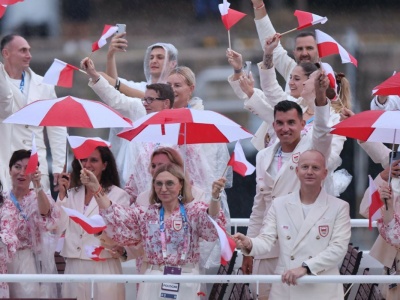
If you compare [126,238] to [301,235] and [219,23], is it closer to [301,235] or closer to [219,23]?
[301,235]

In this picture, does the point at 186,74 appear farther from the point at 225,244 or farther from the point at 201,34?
the point at 201,34

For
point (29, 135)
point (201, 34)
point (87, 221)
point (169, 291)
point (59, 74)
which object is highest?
point (201, 34)

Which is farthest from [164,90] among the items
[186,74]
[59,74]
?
[59,74]

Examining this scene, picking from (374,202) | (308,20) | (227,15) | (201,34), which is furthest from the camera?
(201,34)

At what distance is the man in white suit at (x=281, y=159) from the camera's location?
9.10m

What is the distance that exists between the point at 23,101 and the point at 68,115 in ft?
5.81

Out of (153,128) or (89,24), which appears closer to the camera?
(153,128)

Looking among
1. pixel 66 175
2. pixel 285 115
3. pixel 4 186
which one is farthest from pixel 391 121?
pixel 4 186

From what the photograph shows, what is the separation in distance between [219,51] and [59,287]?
15172 millimetres

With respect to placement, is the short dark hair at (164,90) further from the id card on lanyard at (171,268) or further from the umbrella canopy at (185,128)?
the id card on lanyard at (171,268)

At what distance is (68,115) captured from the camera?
8789mm

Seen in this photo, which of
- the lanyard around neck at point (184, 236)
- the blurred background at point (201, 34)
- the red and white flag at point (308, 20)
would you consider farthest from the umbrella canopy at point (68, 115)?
the blurred background at point (201, 34)

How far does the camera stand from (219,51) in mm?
24422

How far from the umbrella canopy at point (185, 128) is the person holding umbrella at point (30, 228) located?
27.1 inches
